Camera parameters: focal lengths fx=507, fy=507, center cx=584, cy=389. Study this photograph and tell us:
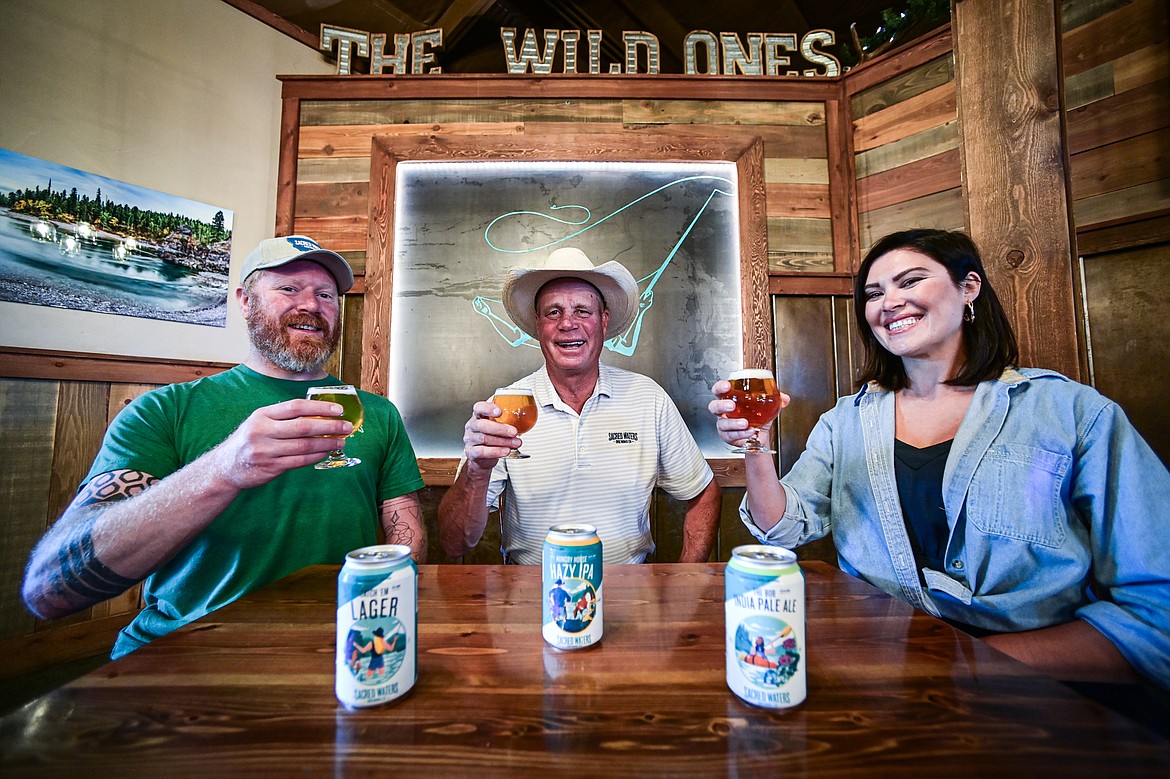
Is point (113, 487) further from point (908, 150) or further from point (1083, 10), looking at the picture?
point (1083, 10)

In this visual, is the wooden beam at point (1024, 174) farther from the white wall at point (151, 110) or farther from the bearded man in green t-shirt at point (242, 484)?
the white wall at point (151, 110)

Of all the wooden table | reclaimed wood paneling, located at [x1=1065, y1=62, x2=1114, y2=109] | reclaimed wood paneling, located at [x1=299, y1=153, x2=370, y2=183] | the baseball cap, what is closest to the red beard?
the baseball cap

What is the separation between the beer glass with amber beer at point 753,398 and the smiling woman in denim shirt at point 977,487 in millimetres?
26

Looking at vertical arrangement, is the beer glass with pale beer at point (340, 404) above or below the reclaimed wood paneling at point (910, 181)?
below

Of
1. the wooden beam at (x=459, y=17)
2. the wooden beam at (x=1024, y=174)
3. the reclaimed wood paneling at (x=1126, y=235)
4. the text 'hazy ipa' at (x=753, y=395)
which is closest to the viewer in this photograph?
the text 'hazy ipa' at (x=753, y=395)

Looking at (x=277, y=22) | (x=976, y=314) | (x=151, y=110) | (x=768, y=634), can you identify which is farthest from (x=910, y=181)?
(x=151, y=110)

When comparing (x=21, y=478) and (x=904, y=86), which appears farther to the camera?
(x=904, y=86)

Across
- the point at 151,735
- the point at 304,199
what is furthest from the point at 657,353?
the point at 151,735

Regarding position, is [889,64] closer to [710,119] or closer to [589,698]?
[710,119]

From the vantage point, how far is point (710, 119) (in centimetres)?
291

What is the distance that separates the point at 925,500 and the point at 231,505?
185 centimetres

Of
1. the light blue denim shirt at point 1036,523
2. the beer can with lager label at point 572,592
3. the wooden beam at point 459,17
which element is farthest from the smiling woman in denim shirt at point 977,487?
the wooden beam at point 459,17

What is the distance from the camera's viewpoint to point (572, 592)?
83 centimetres

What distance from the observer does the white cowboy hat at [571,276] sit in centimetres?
193
